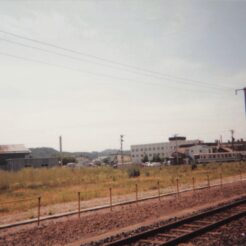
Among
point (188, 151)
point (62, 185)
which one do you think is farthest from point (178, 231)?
point (188, 151)

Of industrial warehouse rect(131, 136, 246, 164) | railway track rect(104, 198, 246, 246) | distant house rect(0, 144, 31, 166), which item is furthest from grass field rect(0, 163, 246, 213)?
industrial warehouse rect(131, 136, 246, 164)

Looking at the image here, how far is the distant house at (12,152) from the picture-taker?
242 ft

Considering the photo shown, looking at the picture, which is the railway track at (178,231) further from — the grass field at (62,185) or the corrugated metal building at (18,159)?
the corrugated metal building at (18,159)

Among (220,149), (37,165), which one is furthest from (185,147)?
(37,165)

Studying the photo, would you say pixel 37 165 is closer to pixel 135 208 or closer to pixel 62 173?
pixel 62 173

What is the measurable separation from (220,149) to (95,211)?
113916mm

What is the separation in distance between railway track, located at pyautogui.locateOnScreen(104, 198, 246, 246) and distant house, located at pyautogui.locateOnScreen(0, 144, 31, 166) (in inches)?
2498

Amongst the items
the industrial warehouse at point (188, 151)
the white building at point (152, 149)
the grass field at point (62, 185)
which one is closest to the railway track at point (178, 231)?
the grass field at point (62, 185)

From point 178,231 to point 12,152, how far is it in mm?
67242

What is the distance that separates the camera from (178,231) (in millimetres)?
13250

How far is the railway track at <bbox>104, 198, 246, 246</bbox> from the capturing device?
1148 centimetres

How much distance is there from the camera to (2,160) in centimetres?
7381

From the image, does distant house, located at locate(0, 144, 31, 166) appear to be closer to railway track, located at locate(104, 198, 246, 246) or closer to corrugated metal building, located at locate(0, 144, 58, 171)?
corrugated metal building, located at locate(0, 144, 58, 171)

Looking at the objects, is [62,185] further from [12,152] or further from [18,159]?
[12,152]
